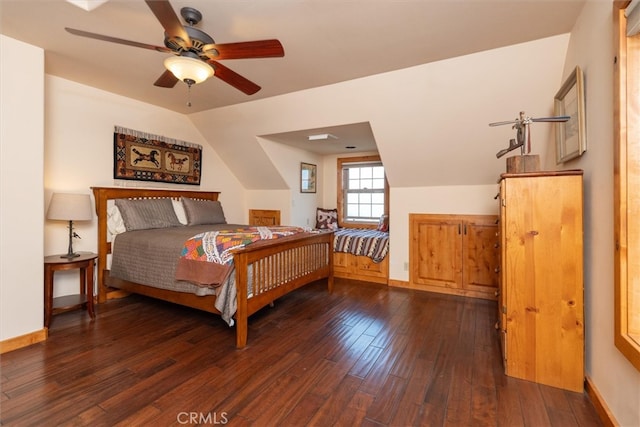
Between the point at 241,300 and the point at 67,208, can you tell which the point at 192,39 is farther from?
the point at 67,208

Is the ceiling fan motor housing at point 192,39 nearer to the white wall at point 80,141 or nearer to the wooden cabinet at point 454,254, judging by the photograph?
the white wall at point 80,141

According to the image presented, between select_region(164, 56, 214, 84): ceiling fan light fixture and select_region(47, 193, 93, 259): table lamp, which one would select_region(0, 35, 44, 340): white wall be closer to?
select_region(47, 193, 93, 259): table lamp

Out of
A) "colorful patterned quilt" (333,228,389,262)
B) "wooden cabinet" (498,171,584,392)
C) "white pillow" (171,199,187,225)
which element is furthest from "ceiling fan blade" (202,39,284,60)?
"colorful patterned quilt" (333,228,389,262)

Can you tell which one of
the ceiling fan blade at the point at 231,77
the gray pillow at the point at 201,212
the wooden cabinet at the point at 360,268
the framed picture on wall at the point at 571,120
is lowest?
the wooden cabinet at the point at 360,268

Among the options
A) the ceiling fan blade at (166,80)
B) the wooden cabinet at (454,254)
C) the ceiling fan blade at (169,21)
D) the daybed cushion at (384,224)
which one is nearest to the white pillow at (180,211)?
the ceiling fan blade at (166,80)

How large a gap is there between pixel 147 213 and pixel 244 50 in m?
2.52

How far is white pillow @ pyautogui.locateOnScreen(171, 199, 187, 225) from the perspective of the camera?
385 centimetres

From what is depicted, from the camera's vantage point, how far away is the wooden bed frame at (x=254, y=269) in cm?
231

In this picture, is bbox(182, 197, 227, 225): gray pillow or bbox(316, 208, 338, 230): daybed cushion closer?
bbox(182, 197, 227, 225): gray pillow

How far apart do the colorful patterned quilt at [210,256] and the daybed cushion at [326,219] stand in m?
2.85

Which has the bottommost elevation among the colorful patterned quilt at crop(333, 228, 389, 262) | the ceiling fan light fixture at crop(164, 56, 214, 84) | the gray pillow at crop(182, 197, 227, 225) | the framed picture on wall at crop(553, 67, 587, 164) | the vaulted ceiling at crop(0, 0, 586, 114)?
the colorful patterned quilt at crop(333, 228, 389, 262)

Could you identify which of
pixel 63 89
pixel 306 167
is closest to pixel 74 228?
pixel 63 89

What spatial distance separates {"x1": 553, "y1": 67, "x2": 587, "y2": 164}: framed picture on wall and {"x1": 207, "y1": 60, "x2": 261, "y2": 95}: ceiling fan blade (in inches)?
85.6

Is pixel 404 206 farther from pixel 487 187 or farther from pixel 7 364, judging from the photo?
pixel 7 364
